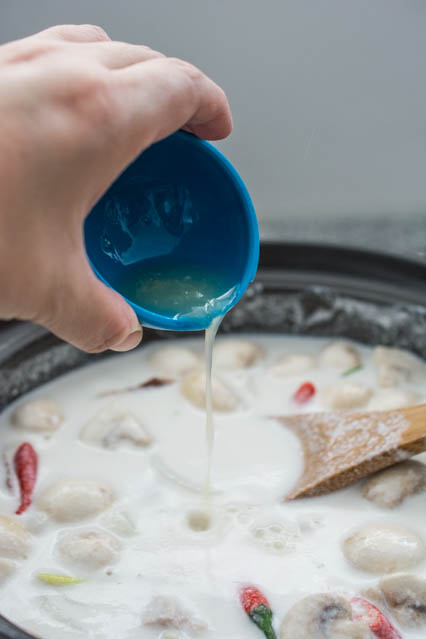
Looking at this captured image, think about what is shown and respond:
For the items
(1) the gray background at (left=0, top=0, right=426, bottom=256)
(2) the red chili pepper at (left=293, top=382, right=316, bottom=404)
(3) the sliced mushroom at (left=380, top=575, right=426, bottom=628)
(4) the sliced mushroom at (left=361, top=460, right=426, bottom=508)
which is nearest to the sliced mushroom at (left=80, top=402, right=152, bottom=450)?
(2) the red chili pepper at (left=293, top=382, right=316, bottom=404)

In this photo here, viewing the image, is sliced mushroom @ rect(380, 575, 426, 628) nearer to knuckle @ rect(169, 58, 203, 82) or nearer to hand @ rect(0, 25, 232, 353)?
hand @ rect(0, 25, 232, 353)

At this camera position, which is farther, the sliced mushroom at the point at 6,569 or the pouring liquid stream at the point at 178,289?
the sliced mushroom at the point at 6,569

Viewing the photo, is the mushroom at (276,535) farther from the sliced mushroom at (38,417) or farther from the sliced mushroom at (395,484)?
the sliced mushroom at (38,417)

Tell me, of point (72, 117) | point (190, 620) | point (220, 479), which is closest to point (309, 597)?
point (190, 620)

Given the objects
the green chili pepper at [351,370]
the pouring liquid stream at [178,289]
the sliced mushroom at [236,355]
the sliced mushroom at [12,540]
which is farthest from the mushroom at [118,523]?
the green chili pepper at [351,370]

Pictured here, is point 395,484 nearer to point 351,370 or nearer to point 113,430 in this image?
point 351,370

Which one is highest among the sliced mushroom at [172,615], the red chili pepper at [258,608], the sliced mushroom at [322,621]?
the sliced mushroom at [322,621]
